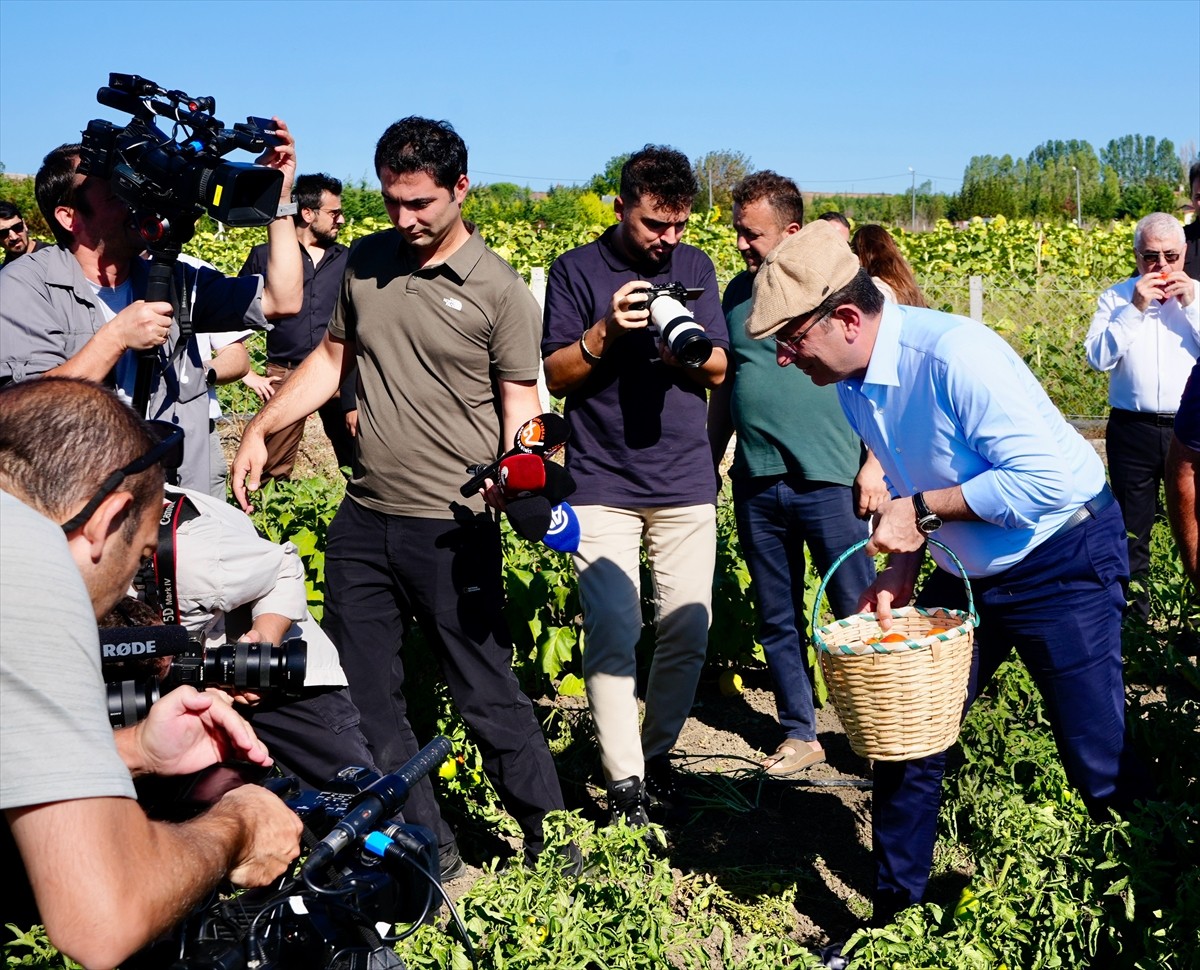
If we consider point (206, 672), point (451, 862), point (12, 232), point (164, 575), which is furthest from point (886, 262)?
point (12, 232)

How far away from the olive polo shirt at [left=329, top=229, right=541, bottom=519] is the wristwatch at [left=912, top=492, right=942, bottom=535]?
130 cm

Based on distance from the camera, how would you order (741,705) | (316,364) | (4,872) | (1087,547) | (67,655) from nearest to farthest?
1. (67,655)
2. (4,872)
3. (1087,547)
4. (316,364)
5. (741,705)

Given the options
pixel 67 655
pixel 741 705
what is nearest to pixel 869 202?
pixel 741 705

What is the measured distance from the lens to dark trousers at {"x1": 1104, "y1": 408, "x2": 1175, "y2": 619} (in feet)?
20.0

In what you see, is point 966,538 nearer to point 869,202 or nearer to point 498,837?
point 498,837

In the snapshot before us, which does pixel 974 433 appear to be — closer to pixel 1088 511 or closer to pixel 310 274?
pixel 1088 511

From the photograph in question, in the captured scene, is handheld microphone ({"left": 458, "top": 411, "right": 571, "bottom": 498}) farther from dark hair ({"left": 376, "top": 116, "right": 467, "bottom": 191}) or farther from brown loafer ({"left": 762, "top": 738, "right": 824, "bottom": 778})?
brown loafer ({"left": 762, "top": 738, "right": 824, "bottom": 778})

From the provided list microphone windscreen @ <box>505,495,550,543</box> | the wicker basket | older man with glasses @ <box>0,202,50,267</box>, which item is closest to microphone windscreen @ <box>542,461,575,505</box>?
microphone windscreen @ <box>505,495,550,543</box>

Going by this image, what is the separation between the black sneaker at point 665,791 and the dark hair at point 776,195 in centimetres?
206

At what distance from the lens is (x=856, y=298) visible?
329cm

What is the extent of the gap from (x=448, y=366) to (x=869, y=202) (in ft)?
185

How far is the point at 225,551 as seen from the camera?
10.5ft

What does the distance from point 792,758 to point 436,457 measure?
1.95 metres

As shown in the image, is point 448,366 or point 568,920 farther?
point 448,366
